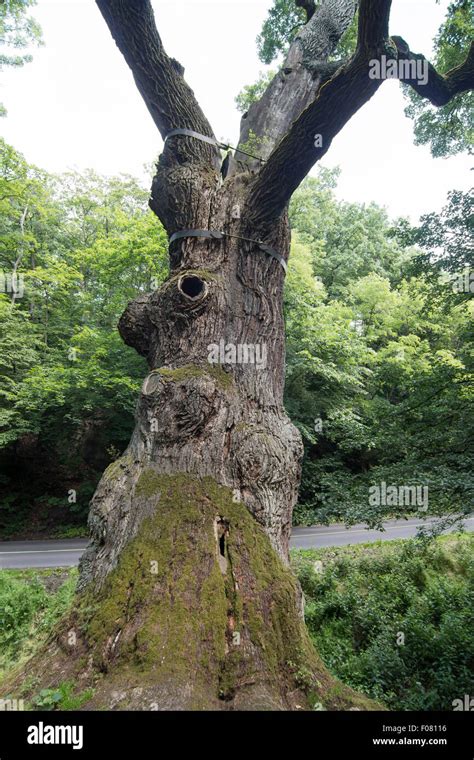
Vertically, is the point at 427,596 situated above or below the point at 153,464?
below

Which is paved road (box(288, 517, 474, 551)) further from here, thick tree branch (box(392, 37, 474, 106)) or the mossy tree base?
thick tree branch (box(392, 37, 474, 106))

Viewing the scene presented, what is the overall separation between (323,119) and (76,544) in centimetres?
1225

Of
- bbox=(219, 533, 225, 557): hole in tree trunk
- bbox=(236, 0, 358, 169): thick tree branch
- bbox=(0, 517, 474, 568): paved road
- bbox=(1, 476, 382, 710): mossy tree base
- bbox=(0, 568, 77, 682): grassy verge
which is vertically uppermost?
bbox=(236, 0, 358, 169): thick tree branch

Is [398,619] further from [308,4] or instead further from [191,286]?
[308,4]

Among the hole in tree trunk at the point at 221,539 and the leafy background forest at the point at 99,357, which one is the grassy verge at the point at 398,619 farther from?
the hole in tree trunk at the point at 221,539

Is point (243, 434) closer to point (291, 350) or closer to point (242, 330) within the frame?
point (242, 330)

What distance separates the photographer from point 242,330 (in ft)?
12.0

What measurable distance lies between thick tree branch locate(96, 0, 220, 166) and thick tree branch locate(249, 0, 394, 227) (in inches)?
36.9

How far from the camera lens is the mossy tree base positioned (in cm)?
213

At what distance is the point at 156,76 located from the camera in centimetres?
385

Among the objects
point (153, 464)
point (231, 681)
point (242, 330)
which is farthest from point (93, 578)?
point (242, 330)

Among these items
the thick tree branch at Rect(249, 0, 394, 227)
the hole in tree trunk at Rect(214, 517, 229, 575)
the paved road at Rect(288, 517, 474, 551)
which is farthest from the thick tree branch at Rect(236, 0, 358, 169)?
the paved road at Rect(288, 517, 474, 551)

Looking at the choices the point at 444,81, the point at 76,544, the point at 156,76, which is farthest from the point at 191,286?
the point at 76,544
